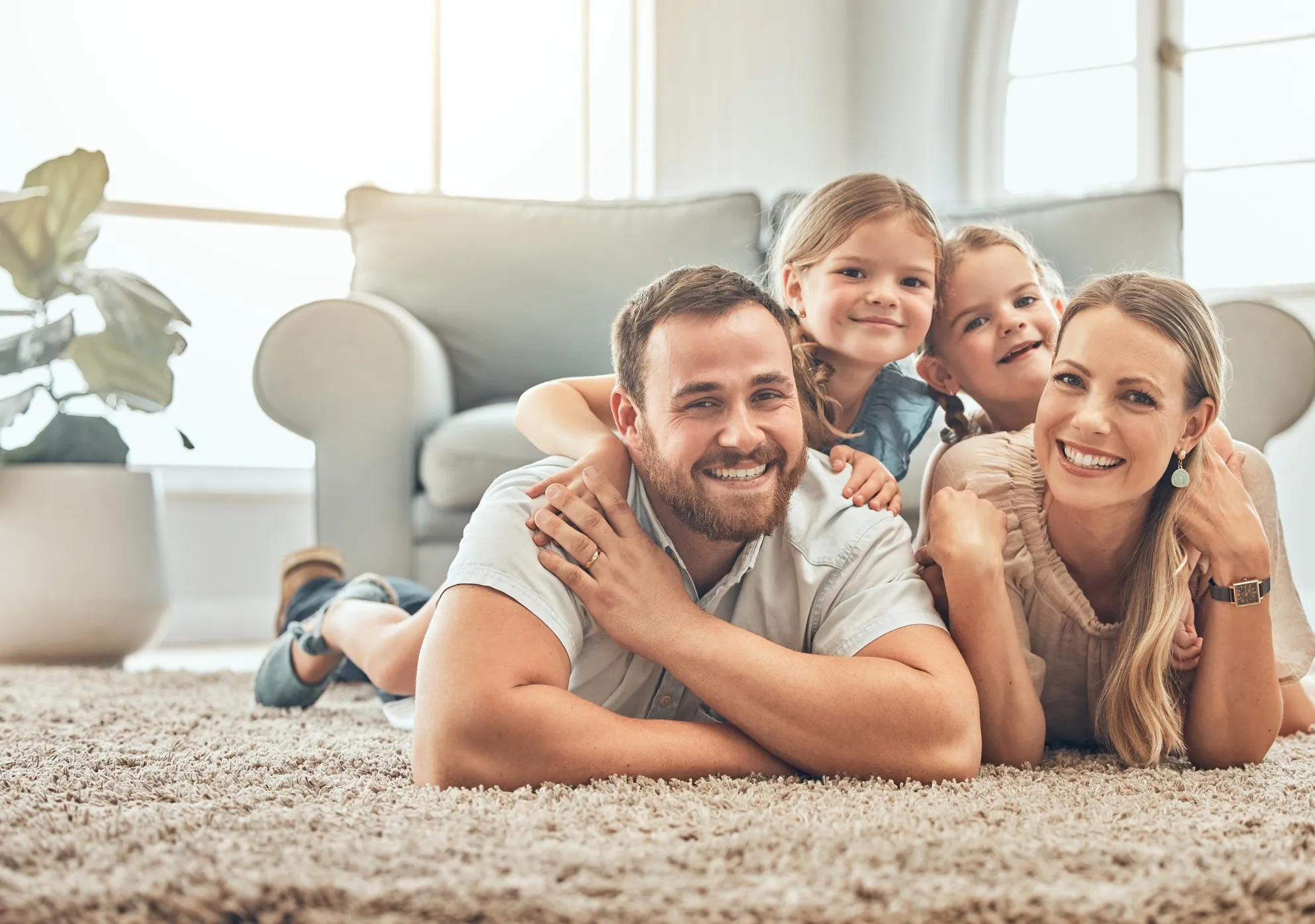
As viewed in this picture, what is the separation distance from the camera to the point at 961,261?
1624 mm

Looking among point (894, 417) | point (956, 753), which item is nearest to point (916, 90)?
point (894, 417)

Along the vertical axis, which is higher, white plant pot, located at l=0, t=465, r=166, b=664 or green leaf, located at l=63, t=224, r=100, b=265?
green leaf, located at l=63, t=224, r=100, b=265

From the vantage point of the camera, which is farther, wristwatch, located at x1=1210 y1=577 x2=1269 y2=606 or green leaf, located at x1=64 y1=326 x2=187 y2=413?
green leaf, located at x1=64 y1=326 x2=187 y2=413

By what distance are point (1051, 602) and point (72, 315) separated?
2055mm

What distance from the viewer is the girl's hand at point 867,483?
1303 mm

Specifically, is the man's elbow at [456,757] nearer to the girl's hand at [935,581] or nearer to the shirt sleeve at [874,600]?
the shirt sleeve at [874,600]

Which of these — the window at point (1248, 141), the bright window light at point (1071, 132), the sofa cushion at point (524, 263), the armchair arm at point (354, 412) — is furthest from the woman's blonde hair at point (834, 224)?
the bright window light at point (1071, 132)

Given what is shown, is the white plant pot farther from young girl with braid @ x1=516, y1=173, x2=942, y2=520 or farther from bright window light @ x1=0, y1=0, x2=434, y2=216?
bright window light @ x1=0, y1=0, x2=434, y2=216

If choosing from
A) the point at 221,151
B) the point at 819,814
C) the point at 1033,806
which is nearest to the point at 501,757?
the point at 819,814

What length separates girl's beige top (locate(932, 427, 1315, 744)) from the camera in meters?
1.33

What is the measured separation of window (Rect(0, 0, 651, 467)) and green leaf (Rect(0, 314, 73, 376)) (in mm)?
982

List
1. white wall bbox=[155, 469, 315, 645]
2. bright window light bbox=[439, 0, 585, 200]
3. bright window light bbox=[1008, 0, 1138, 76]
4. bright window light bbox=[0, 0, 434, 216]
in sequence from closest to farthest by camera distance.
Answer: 1. white wall bbox=[155, 469, 315, 645]
2. bright window light bbox=[0, 0, 434, 216]
3. bright window light bbox=[1008, 0, 1138, 76]
4. bright window light bbox=[439, 0, 585, 200]

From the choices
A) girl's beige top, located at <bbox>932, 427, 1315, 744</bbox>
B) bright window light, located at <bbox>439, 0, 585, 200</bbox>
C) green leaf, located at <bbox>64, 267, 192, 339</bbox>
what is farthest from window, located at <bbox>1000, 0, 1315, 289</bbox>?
green leaf, located at <bbox>64, 267, 192, 339</bbox>

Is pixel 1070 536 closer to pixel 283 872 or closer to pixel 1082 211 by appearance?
pixel 283 872
